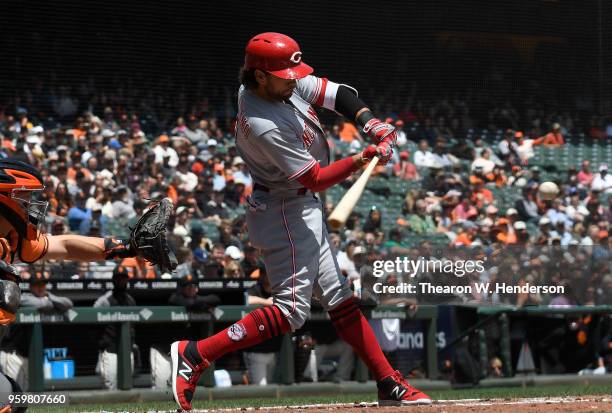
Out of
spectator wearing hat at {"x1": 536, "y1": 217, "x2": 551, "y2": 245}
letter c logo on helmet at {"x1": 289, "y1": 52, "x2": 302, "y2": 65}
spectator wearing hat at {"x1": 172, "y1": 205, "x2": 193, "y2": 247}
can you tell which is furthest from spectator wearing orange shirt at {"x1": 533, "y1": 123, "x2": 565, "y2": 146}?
letter c logo on helmet at {"x1": 289, "y1": 52, "x2": 302, "y2": 65}

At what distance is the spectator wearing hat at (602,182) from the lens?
14594 mm

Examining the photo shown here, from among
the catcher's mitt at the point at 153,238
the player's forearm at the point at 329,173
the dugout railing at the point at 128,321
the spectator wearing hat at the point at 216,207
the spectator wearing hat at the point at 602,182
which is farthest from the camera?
the spectator wearing hat at the point at 602,182

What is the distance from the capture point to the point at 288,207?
4613mm

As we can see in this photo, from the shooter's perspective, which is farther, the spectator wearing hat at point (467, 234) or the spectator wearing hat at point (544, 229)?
the spectator wearing hat at point (544, 229)

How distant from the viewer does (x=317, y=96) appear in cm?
488

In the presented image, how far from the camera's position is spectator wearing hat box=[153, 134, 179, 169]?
44.1 ft

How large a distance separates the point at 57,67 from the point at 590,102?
26.9 feet

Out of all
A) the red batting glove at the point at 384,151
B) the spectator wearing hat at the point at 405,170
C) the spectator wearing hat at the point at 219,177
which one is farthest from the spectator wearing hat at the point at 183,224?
the red batting glove at the point at 384,151

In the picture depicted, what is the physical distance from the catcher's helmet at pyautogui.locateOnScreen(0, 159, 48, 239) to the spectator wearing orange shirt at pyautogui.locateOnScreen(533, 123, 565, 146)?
41.9ft

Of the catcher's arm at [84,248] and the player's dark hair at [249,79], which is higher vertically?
the player's dark hair at [249,79]

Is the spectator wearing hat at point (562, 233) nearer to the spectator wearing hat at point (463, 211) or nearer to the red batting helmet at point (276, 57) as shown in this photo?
the spectator wearing hat at point (463, 211)

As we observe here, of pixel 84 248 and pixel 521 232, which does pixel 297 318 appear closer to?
pixel 84 248

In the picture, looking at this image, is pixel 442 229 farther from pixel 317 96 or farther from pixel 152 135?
pixel 317 96

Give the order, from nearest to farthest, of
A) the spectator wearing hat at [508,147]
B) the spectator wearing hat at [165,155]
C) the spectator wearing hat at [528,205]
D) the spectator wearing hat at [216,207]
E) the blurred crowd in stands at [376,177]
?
the blurred crowd in stands at [376,177] → the spectator wearing hat at [216,207] → the spectator wearing hat at [165,155] → the spectator wearing hat at [528,205] → the spectator wearing hat at [508,147]
